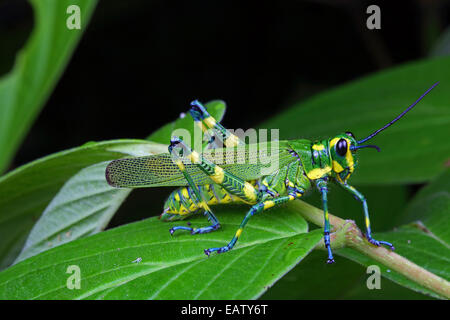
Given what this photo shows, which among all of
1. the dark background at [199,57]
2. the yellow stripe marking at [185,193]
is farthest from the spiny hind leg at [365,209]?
the dark background at [199,57]

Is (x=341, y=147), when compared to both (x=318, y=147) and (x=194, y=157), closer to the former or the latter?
(x=318, y=147)

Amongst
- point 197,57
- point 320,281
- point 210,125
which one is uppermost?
point 197,57

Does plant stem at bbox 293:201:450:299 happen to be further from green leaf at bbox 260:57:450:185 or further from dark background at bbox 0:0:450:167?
dark background at bbox 0:0:450:167

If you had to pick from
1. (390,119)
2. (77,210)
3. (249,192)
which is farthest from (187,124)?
(390,119)

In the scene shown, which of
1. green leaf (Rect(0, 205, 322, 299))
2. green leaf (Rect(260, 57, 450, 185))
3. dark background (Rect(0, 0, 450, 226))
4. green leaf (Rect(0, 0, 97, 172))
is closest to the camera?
green leaf (Rect(0, 205, 322, 299))

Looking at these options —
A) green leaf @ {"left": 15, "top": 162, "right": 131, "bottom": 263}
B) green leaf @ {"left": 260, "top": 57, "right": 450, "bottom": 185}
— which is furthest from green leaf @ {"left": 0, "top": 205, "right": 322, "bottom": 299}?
green leaf @ {"left": 260, "top": 57, "right": 450, "bottom": 185}

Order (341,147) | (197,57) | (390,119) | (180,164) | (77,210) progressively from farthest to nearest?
(197,57) → (390,119) → (341,147) → (180,164) → (77,210)

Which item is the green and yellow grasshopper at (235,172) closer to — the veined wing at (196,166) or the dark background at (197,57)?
the veined wing at (196,166)

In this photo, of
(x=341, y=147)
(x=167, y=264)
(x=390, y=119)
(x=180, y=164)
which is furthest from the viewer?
(x=390, y=119)

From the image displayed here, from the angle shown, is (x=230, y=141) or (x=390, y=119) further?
(x=390, y=119)
